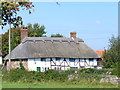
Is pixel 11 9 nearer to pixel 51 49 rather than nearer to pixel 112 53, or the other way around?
pixel 112 53

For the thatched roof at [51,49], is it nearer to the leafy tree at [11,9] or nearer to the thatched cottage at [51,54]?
the thatched cottage at [51,54]

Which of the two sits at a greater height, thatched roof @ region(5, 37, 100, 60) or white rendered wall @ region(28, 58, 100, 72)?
thatched roof @ region(5, 37, 100, 60)

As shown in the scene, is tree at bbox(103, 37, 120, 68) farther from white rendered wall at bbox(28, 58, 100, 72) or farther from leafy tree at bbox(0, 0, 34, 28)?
leafy tree at bbox(0, 0, 34, 28)

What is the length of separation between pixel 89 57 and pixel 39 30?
3433cm

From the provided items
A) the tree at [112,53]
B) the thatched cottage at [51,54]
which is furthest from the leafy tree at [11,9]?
the thatched cottage at [51,54]

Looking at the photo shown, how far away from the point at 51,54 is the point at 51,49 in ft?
4.36

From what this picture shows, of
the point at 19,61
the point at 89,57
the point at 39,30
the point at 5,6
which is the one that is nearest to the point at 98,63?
the point at 89,57

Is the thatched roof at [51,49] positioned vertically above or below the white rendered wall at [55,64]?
above

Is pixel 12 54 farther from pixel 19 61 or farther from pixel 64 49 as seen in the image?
pixel 64 49

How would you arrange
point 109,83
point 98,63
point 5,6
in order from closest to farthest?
point 5,6, point 109,83, point 98,63

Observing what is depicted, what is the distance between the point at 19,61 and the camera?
54.9 m

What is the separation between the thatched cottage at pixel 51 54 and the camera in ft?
179

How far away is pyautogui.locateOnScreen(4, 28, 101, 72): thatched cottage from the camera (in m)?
54.6

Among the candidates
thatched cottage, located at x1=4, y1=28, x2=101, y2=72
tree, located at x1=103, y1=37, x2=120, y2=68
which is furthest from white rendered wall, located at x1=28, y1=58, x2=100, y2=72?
tree, located at x1=103, y1=37, x2=120, y2=68
